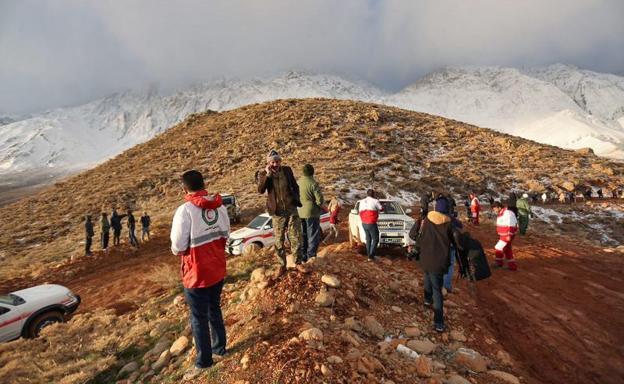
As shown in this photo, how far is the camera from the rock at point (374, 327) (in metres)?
4.78

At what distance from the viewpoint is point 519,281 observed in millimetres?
8109

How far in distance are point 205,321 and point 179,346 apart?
1622mm

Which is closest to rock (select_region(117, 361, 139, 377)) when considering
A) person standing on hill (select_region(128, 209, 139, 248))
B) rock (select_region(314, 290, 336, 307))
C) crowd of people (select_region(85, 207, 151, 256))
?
rock (select_region(314, 290, 336, 307))

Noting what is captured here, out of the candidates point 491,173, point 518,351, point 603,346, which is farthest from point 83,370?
point 491,173

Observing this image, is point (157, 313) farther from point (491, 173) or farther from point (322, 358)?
point (491, 173)

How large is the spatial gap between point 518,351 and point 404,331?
5.91 ft

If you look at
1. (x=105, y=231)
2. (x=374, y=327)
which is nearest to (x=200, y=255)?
(x=374, y=327)

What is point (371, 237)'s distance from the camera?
825 centimetres

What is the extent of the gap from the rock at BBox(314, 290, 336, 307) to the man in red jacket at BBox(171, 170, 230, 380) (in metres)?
1.60

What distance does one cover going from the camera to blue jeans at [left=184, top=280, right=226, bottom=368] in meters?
3.74

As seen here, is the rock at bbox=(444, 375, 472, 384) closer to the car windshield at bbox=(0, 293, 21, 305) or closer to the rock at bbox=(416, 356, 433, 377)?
the rock at bbox=(416, 356, 433, 377)

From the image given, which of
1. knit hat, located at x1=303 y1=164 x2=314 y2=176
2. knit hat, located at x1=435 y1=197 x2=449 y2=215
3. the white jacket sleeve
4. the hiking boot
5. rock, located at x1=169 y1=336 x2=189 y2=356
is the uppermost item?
knit hat, located at x1=303 y1=164 x2=314 y2=176

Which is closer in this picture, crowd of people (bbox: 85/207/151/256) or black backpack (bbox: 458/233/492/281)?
black backpack (bbox: 458/233/492/281)

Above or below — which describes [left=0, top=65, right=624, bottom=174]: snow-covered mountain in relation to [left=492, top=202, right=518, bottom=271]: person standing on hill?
above
